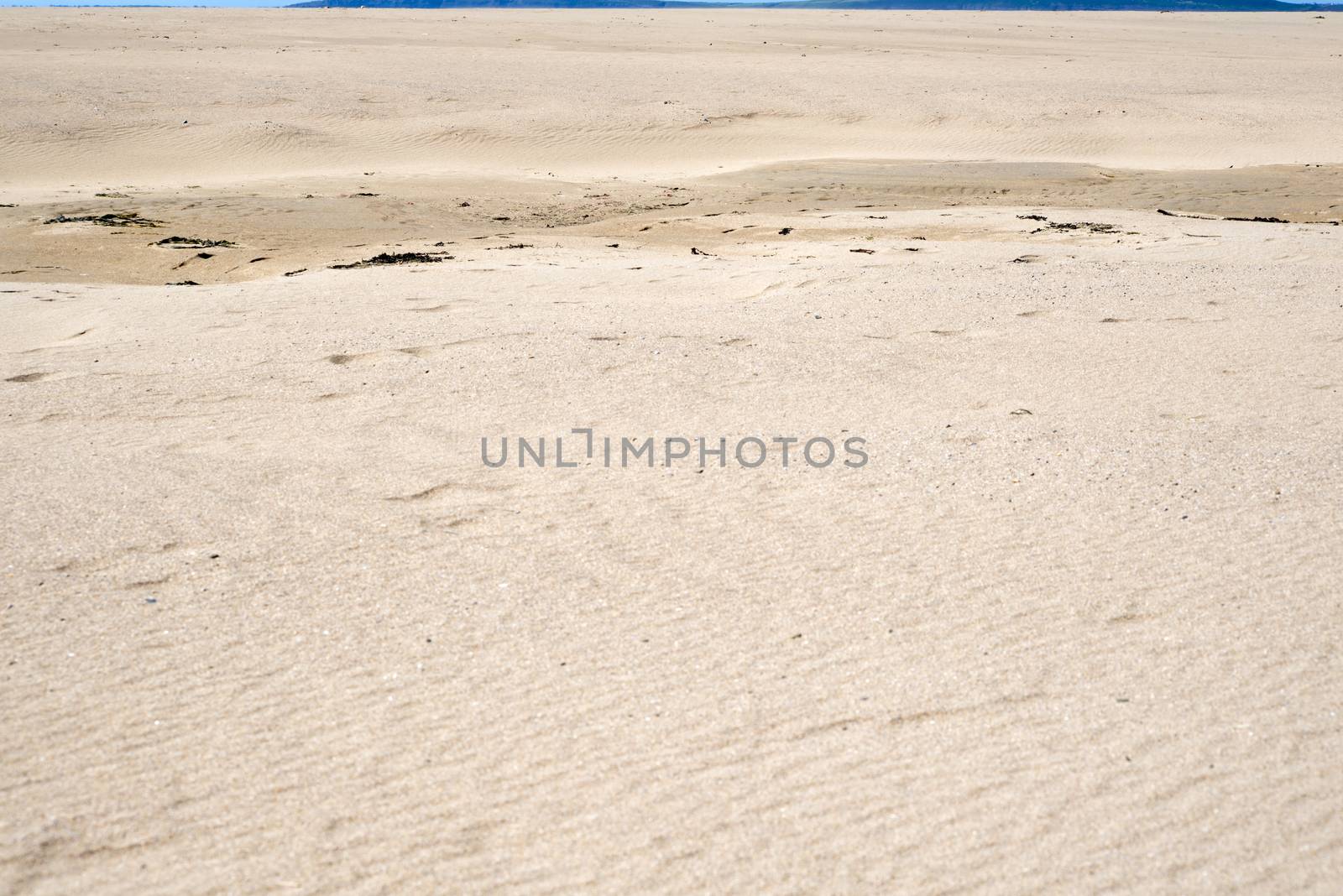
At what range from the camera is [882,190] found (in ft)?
47.0

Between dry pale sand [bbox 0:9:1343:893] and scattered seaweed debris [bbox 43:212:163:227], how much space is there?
232 centimetres

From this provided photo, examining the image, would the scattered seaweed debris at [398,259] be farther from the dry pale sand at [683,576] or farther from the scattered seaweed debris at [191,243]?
the scattered seaweed debris at [191,243]

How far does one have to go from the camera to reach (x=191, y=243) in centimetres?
1059

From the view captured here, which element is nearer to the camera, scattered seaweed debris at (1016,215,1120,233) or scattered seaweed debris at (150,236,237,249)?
scattered seaweed debris at (1016,215,1120,233)

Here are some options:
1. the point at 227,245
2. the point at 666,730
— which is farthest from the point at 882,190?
the point at 666,730

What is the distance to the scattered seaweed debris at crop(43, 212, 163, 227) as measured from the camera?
38.0 ft

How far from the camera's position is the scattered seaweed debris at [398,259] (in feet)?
29.5

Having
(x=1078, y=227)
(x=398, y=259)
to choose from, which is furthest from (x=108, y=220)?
(x=1078, y=227)

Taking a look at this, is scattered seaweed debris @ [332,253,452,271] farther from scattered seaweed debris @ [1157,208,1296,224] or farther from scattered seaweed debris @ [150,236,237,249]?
scattered seaweed debris @ [1157,208,1296,224]

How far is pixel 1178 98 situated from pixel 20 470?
24902 mm

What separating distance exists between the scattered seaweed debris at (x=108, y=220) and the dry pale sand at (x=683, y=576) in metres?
2.32

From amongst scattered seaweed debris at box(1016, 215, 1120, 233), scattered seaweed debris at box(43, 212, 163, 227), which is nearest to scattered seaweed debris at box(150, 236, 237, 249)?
scattered seaweed debris at box(43, 212, 163, 227)

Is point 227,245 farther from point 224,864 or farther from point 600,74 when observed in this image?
point 600,74

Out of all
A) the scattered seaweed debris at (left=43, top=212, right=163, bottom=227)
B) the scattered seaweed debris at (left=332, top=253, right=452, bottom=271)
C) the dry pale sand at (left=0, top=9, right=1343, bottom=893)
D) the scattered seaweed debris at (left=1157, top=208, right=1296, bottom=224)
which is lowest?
the dry pale sand at (left=0, top=9, right=1343, bottom=893)
